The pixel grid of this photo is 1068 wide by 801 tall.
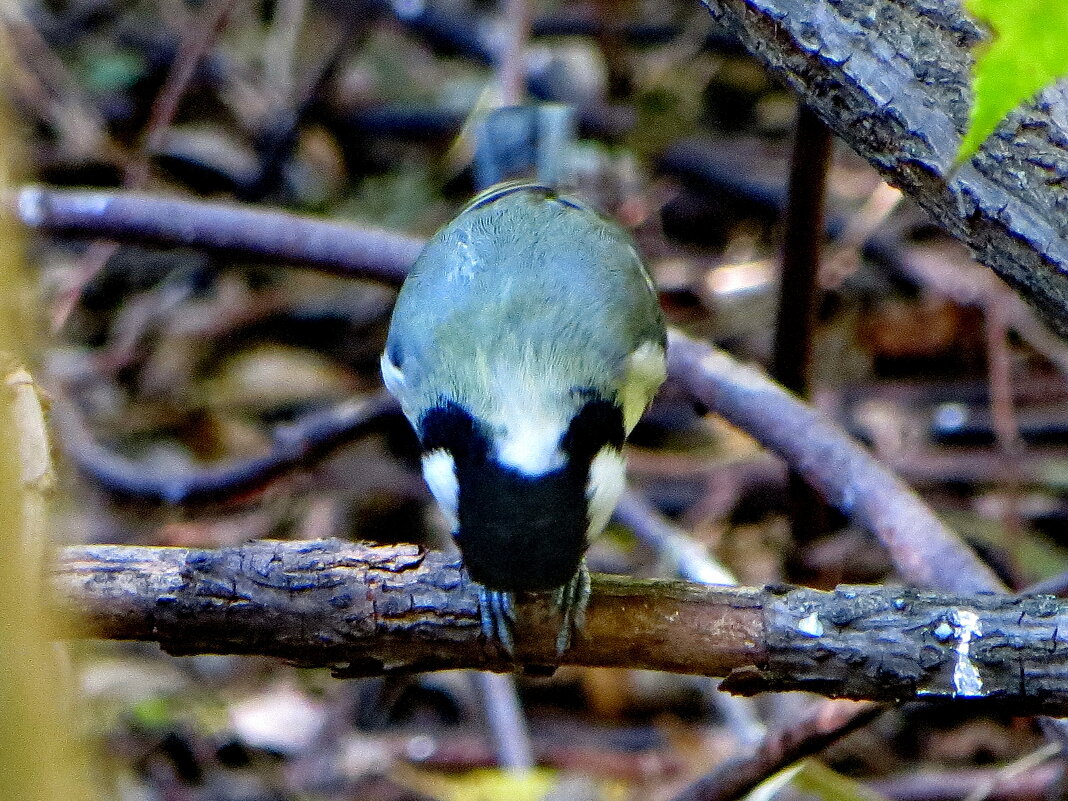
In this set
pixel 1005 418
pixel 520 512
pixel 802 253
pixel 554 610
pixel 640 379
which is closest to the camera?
pixel 520 512

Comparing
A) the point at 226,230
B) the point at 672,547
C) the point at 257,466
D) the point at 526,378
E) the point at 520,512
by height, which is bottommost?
the point at 520,512

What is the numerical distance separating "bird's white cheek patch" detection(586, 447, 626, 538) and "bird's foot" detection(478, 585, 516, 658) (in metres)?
0.15

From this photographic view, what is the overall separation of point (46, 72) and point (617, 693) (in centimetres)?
346

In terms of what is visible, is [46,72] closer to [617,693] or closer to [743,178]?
[743,178]

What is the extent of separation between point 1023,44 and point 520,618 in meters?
1.18

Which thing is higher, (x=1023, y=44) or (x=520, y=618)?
(x=520, y=618)

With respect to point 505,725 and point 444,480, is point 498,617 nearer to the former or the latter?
point 444,480

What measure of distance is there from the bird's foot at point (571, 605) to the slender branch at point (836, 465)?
0.66m

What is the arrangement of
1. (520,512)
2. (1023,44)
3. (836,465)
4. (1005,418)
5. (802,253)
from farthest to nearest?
1. (1005,418)
2. (802,253)
3. (836,465)
4. (520,512)
5. (1023,44)

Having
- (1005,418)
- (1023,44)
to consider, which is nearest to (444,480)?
(1023,44)

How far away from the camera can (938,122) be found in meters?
1.61

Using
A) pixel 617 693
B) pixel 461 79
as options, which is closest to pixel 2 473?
pixel 617 693

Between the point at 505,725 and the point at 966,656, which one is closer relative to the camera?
the point at 966,656

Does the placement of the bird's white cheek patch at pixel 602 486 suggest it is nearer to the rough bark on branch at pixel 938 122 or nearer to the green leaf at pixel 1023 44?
the rough bark on branch at pixel 938 122
